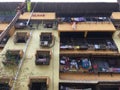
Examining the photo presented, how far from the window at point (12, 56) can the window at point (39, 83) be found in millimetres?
4742

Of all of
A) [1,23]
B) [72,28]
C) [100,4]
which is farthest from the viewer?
[100,4]

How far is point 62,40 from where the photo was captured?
42.4 meters

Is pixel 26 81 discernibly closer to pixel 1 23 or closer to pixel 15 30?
pixel 15 30

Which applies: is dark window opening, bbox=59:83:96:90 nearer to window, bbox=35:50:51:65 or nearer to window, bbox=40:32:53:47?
window, bbox=35:50:51:65

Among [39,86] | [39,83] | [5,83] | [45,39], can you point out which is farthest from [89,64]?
[5,83]

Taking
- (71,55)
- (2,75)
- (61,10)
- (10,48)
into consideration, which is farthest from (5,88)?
(61,10)

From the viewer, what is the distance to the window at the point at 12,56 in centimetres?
3459

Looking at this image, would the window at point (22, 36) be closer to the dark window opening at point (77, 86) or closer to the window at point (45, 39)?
the window at point (45, 39)

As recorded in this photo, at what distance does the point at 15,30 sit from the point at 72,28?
38.6 feet

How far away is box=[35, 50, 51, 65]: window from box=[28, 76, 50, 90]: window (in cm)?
313

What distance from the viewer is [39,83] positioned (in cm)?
3297

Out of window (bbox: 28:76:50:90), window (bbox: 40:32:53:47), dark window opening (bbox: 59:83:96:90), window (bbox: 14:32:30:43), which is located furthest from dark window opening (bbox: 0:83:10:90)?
window (bbox: 14:32:30:43)

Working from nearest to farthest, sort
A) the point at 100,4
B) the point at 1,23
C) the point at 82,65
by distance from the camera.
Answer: the point at 82,65, the point at 1,23, the point at 100,4

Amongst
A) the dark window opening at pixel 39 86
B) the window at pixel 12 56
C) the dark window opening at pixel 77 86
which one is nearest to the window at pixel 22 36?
the window at pixel 12 56
